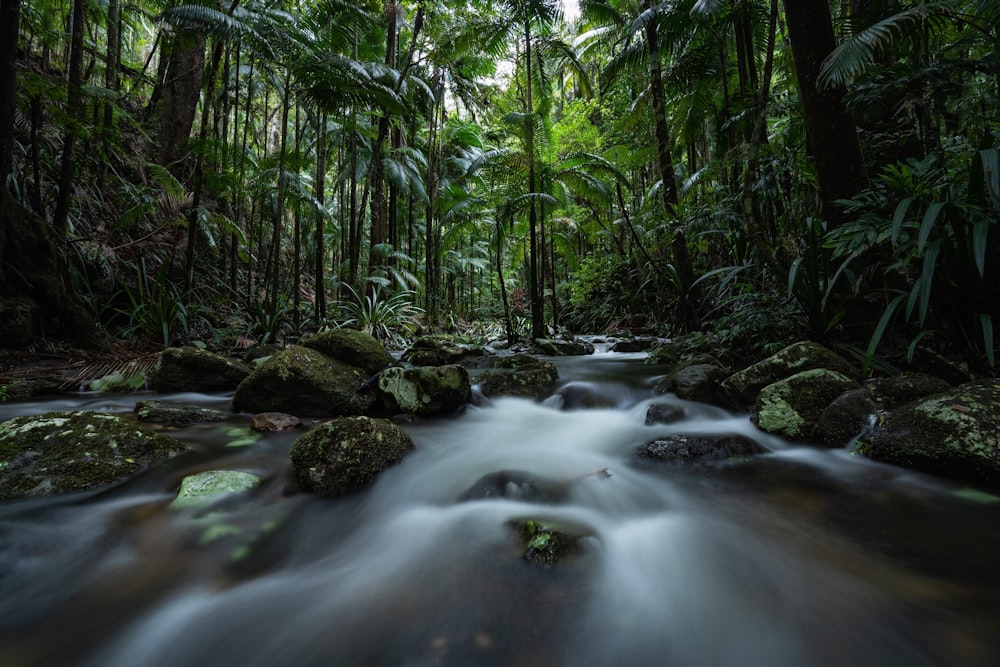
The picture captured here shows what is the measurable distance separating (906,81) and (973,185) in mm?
1642

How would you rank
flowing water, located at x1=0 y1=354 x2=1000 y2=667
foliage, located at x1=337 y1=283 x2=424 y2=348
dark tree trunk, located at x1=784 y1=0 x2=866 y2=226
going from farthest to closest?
foliage, located at x1=337 y1=283 x2=424 y2=348 → dark tree trunk, located at x1=784 y1=0 x2=866 y2=226 → flowing water, located at x1=0 y1=354 x2=1000 y2=667

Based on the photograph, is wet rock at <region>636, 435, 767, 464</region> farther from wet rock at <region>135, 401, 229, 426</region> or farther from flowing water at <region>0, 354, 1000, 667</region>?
wet rock at <region>135, 401, 229, 426</region>

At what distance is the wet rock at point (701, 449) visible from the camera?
2.87 m

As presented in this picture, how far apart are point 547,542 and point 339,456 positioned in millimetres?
1420

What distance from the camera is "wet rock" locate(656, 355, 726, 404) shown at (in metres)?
3.87

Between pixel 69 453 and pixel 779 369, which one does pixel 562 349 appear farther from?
pixel 69 453

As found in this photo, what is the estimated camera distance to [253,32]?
5.57 m

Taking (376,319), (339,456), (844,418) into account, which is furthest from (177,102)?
(844,418)

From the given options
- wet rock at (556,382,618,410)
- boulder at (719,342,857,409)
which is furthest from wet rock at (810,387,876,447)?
wet rock at (556,382,618,410)

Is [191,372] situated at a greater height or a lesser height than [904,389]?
greater

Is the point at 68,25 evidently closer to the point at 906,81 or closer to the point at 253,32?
the point at 253,32

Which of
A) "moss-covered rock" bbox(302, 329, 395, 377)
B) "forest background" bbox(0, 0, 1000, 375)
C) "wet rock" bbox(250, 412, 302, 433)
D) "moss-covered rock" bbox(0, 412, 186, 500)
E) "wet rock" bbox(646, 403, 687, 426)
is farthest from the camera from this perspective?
"moss-covered rock" bbox(302, 329, 395, 377)

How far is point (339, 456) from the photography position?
259 centimetres

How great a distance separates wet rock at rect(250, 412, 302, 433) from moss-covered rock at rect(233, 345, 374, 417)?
0.29m
